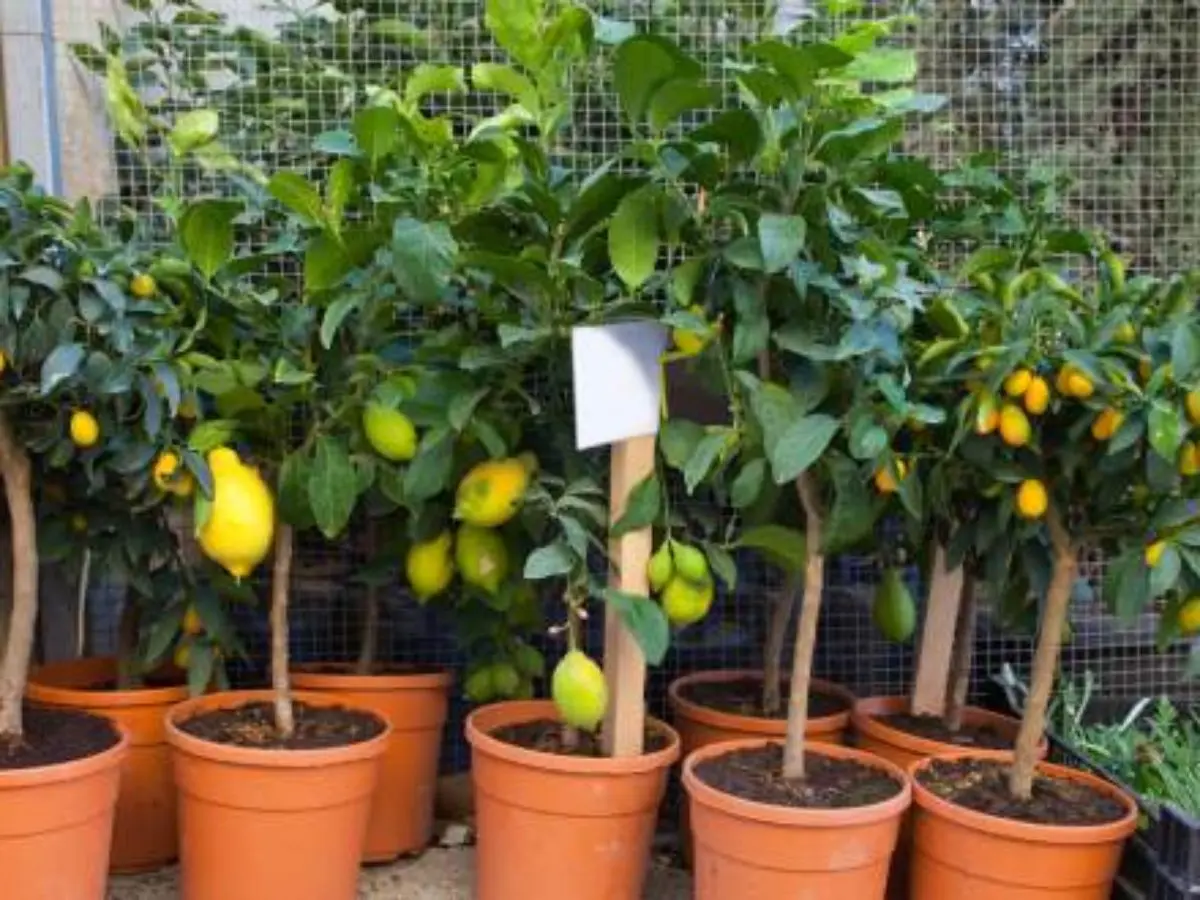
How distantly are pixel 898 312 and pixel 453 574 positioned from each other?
0.81m

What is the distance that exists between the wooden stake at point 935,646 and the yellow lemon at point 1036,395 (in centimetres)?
57

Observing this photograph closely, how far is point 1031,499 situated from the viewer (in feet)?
5.15

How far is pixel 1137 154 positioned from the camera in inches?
97.3

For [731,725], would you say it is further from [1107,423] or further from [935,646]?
[1107,423]

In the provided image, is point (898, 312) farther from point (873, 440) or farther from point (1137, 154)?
point (1137, 154)

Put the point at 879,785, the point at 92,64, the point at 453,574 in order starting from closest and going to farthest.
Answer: the point at 879,785
the point at 453,574
the point at 92,64

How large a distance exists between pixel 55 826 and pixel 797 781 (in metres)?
0.95

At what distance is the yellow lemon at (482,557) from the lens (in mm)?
1784

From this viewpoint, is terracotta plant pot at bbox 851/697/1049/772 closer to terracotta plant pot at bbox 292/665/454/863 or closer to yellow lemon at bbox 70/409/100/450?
terracotta plant pot at bbox 292/665/454/863

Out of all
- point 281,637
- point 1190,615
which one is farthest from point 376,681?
point 1190,615

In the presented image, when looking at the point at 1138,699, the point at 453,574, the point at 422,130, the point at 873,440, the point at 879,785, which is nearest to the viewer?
the point at 873,440

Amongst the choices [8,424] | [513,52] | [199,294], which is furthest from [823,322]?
[8,424]

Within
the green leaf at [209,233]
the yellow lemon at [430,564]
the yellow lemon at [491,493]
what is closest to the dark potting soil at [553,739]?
the yellow lemon at [430,564]

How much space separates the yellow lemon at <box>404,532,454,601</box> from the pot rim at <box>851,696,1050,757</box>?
69 cm
